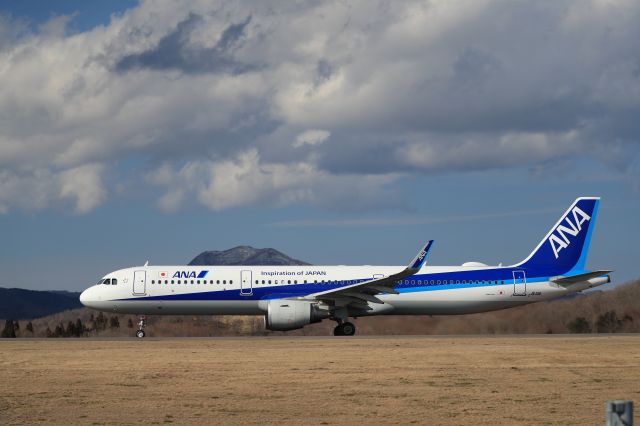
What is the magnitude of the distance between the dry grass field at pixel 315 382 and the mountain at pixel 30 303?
13479 centimetres

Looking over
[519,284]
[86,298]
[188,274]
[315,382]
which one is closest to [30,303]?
[86,298]

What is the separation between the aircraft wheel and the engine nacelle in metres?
1.92

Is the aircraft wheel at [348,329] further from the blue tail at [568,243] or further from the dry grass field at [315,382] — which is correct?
the blue tail at [568,243]

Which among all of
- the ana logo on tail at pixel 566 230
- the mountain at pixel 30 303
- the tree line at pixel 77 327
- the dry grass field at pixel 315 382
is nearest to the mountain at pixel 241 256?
the tree line at pixel 77 327

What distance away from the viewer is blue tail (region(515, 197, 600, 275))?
4222 cm

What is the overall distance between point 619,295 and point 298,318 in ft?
73.4

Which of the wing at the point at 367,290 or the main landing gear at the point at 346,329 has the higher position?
the wing at the point at 367,290

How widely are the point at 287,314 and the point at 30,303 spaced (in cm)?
14040

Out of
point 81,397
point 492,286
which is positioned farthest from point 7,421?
point 492,286

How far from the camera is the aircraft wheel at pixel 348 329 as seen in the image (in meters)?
39.1

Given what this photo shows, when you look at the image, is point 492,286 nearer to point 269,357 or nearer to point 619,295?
point 619,295

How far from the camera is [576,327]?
43781 mm

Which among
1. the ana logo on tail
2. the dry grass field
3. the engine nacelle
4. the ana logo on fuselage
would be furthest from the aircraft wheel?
the ana logo on tail

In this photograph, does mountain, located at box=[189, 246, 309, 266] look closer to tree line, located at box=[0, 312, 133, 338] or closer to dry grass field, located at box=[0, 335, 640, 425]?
tree line, located at box=[0, 312, 133, 338]
